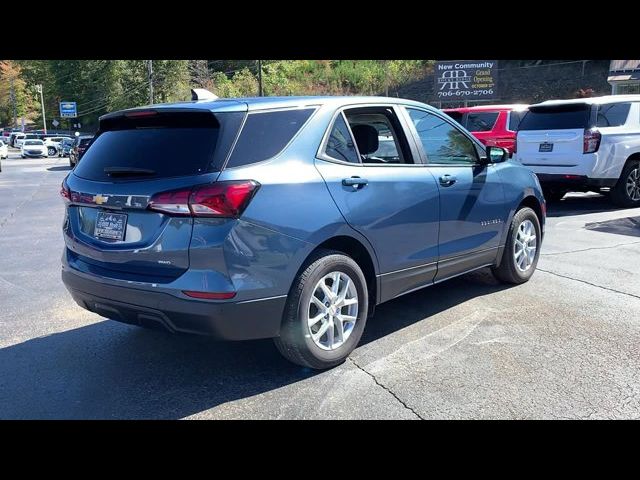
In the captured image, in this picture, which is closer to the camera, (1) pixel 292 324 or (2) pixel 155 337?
(1) pixel 292 324

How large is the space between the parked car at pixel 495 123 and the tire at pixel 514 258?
7.66m

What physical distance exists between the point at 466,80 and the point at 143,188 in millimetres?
26922

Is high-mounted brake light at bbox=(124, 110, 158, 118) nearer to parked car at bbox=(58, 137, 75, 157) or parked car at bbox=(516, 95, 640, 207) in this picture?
parked car at bbox=(516, 95, 640, 207)

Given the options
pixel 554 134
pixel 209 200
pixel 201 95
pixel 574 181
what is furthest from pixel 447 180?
pixel 554 134

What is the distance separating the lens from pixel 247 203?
3287 millimetres

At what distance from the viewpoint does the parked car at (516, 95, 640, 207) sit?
9797mm

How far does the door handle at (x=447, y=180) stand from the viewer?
4667 mm

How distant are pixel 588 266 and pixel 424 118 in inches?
119

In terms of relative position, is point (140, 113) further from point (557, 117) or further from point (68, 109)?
point (68, 109)

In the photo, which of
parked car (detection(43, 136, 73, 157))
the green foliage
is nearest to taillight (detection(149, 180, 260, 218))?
the green foliage

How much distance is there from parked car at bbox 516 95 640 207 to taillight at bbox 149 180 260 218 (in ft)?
27.1

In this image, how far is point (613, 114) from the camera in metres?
10.1
